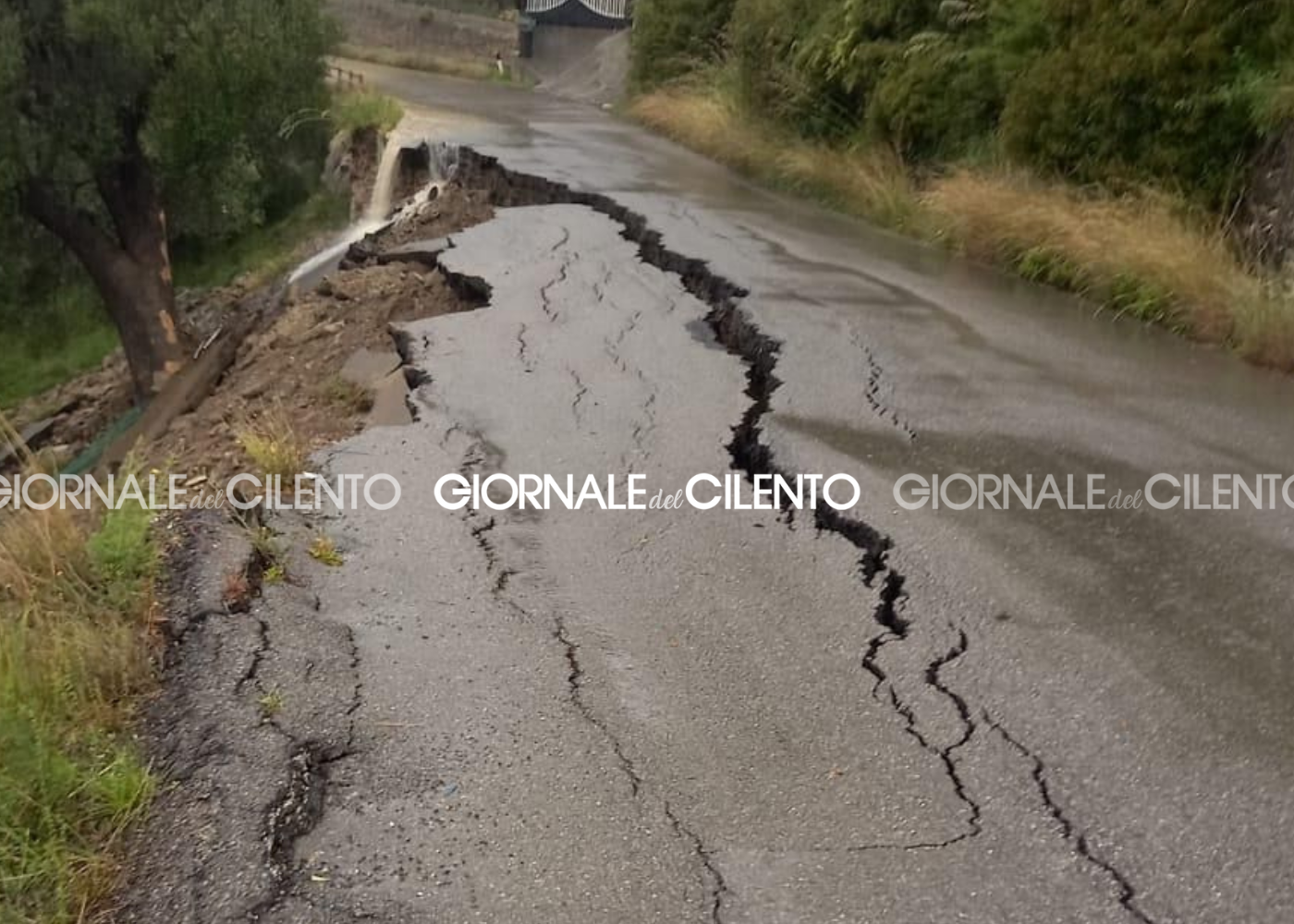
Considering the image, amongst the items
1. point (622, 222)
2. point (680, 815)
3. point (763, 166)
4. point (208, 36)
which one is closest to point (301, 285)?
point (208, 36)

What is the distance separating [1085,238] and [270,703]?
7444 millimetres

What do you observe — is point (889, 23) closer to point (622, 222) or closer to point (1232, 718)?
point (622, 222)

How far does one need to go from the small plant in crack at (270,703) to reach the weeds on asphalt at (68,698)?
0.33m

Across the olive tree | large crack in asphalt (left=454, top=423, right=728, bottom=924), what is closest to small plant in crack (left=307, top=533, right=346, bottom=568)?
large crack in asphalt (left=454, top=423, right=728, bottom=924)

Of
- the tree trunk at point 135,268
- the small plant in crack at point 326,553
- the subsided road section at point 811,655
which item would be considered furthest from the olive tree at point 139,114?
the small plant in crack at point 326,553

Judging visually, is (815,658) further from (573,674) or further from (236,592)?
(236,592)

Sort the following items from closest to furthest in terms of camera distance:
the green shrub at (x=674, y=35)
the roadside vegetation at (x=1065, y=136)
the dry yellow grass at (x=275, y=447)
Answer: the dry yellow grass at (x=275, y=447) → the roadside vegetation at (x=1065, y=136) → the green shrub at (x=674, y=35)

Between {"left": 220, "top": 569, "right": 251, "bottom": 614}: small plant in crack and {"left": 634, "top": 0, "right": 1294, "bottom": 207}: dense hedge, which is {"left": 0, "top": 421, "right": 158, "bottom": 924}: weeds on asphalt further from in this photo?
{"left": 634, "top": 0, "right": 1294, "bottom": 207}: dense hedge

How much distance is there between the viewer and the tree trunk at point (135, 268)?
14562 mm

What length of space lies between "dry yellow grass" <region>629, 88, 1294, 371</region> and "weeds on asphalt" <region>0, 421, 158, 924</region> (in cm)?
614

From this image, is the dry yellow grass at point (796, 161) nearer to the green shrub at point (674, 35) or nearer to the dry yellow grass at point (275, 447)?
the green shrub at point (674, 35)

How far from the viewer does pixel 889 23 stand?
44.2ft

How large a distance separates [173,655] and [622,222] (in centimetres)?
799

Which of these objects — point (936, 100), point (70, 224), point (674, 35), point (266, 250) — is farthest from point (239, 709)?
point (674, 35)
